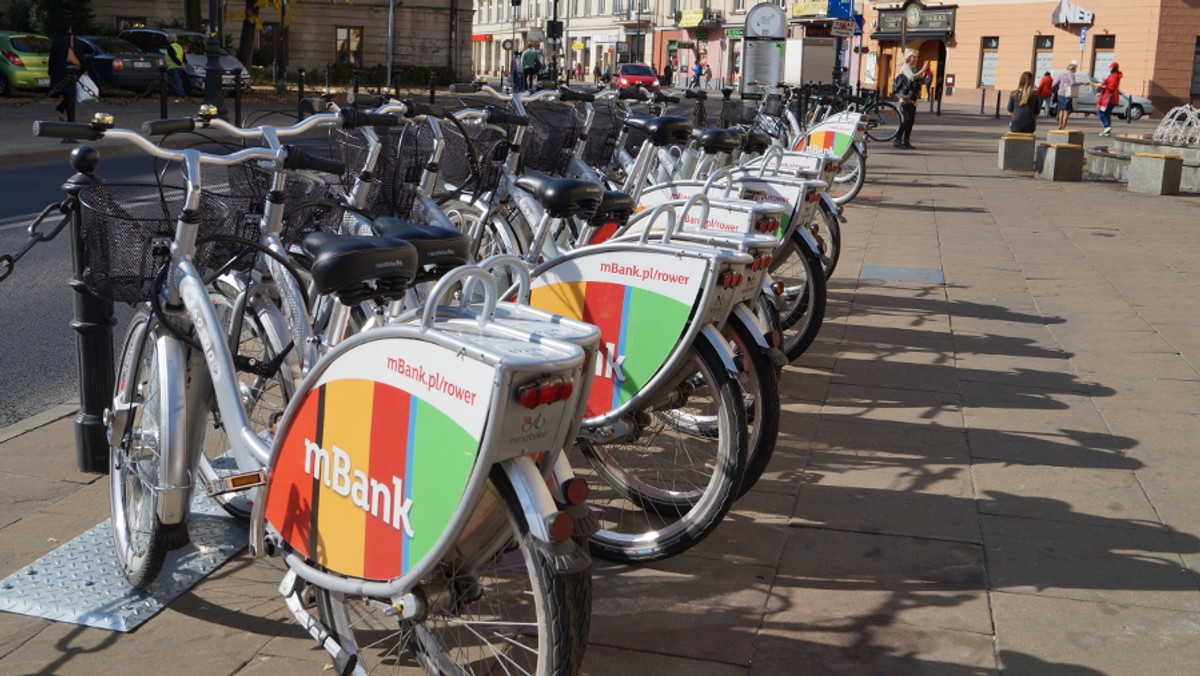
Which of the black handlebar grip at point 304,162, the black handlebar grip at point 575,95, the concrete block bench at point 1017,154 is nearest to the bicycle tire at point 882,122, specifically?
the concrete block bench at point 1017,154

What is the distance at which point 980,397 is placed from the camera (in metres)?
6.34

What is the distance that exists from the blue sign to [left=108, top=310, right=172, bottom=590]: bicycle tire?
35.2 m

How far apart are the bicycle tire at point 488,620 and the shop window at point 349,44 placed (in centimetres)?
5272

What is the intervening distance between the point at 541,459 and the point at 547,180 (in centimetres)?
204

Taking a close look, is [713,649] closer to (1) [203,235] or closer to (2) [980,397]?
(1) [203,235]

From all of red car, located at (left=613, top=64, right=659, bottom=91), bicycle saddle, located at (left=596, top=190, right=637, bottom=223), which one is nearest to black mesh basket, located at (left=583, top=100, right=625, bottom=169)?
bicycle saddle, located at (left=596, top=190, right=637, bottom=223)

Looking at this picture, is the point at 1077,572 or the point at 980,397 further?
the point at 980,397

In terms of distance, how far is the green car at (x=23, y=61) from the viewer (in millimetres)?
28000

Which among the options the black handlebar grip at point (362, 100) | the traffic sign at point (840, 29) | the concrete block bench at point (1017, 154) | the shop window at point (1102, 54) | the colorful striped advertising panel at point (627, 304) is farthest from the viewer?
the shop window at point (1102, 54)

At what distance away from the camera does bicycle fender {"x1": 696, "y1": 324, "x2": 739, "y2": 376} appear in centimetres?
389

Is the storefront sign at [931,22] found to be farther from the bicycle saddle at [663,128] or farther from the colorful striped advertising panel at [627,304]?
the colorful striped advertising panel at [627,304]

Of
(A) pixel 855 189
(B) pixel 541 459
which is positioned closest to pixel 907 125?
(A) pixel 855 189

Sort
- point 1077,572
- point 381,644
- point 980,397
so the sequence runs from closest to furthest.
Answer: point 381,644, point 1077,572, point 980,397

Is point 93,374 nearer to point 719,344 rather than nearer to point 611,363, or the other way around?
point 611,363
